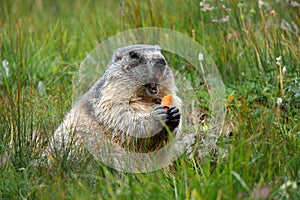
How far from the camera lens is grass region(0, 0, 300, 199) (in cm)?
296

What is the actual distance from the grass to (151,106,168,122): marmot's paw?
30cm

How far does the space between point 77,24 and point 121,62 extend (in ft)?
9.88

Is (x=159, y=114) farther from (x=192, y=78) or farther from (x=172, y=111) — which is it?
(x=192, y=78)

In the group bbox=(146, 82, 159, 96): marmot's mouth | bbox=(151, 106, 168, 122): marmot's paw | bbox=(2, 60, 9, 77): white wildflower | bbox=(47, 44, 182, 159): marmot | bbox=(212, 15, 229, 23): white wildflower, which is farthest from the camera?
bbox=(2, 60, 9, 77): white wildflower

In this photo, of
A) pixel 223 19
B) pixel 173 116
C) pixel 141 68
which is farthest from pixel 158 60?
pixel 223 19

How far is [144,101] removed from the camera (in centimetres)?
402

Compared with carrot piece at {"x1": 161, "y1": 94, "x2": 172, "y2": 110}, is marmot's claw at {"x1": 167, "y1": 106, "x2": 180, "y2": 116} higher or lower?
lower

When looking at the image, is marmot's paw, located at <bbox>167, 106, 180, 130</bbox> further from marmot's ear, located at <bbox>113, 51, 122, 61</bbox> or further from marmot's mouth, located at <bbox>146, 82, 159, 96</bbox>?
marmot's ear, located at <bbox>113, 51, 122, 61</bbox>

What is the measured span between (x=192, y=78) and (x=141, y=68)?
1248mm

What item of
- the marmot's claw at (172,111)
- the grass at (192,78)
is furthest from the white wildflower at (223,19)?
the marmot's claw at (172,111)

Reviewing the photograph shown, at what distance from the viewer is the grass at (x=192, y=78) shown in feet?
9.70

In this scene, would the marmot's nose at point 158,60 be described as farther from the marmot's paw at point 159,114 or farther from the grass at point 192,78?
the grass at point 192,78

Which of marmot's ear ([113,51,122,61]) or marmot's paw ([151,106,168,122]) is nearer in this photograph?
marmot's paw ([151,106,168,122])

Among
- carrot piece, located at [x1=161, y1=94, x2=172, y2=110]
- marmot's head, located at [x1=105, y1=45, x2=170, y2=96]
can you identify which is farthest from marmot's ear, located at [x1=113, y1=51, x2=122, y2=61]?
carrot piece, located at [x1=161, y1=94, x2=172, y2=110]
